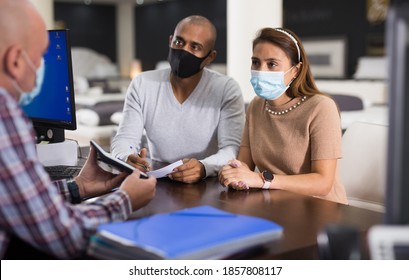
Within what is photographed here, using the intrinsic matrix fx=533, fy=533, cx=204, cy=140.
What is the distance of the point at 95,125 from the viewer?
5.13m

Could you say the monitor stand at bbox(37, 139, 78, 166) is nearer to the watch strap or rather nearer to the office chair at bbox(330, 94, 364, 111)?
the watch strap

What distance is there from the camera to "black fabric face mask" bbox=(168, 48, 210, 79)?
2197mm

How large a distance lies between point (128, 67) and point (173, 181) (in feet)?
42.7

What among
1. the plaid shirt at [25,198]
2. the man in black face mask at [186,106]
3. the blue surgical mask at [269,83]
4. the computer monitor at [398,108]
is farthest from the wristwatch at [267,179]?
the computer monitor at [398,108]

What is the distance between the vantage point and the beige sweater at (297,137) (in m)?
1.78

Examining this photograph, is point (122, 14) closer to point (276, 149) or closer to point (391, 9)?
point (276, 149)

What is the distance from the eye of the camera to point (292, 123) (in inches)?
73.5

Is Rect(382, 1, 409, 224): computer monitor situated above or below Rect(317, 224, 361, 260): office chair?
above

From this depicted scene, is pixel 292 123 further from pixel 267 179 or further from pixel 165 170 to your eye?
pixel 165 170

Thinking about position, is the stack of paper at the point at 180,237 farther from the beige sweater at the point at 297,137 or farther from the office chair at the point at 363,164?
the office chair at the point at 363,164

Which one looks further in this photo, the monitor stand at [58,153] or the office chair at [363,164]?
the office chair at [363,164]

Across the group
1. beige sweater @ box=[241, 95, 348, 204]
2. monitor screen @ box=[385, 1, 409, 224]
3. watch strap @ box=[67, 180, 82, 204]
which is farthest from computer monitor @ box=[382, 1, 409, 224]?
beige sweater @ box=[241, 95, 348, 204]

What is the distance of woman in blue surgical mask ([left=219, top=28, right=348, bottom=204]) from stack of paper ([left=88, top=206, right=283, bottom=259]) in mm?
684

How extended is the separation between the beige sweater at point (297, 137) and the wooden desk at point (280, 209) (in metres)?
0.31
